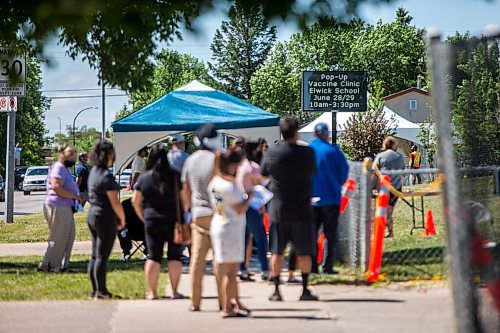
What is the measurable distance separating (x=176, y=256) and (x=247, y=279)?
5.60ft

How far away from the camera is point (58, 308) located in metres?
10.0

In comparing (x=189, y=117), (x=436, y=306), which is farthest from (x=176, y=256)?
(x=189, y=117)

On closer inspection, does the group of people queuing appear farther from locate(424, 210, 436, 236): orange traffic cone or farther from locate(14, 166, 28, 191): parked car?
locate(14, 166, 28, 191): parked car

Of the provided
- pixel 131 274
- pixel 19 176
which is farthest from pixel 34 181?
pixel 131 274

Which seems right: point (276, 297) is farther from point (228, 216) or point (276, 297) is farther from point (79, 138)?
point (79, 138)

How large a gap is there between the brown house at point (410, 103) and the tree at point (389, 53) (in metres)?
7.86

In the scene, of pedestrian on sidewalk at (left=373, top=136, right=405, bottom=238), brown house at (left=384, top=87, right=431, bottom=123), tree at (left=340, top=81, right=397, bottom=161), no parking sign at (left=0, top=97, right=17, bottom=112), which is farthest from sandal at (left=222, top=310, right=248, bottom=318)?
brown house at (left=384, top=87, right=431, bottom=123)

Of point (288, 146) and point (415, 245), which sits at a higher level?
point (288, 146)

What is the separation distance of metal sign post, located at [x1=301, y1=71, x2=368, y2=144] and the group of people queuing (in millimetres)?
9484

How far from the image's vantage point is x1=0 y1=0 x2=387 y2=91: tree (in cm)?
593

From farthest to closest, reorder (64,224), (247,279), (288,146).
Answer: (64,224) < (247,279) < (288,146)

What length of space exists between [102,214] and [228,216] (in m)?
2.16

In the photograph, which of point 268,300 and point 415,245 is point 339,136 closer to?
point 415,245

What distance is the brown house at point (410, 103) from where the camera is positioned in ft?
258
